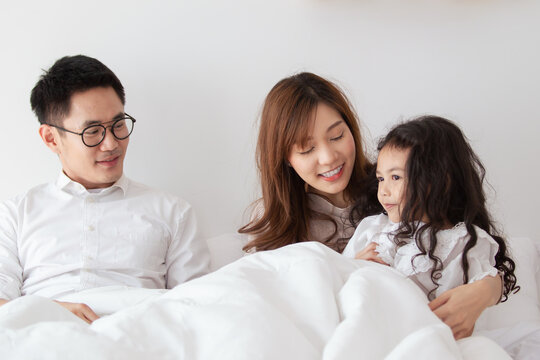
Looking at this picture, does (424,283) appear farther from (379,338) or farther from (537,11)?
(537,11)

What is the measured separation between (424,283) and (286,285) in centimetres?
59

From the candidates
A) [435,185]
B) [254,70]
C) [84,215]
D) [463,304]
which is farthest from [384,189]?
[84,215]

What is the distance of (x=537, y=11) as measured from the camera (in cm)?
205

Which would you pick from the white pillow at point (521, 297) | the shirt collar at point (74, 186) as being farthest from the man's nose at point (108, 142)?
the white pillow at point (521, 297)

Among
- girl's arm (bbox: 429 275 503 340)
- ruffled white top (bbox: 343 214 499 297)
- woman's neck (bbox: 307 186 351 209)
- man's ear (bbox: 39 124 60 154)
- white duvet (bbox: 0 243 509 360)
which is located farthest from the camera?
woman's neck (bbox: 307 186 351 209)

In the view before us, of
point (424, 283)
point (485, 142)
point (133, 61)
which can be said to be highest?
point (133, 61)

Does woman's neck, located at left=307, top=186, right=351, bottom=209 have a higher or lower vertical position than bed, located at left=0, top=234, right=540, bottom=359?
lower

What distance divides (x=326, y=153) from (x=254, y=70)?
585mm

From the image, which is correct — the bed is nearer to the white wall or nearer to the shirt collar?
the shirt collar

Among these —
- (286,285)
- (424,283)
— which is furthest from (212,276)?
(424,283)

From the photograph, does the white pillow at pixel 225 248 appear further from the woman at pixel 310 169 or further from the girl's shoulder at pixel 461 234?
the girl's shoulder at pixel 461 234

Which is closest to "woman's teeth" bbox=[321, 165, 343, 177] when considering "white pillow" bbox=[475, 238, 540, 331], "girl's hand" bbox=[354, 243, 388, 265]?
"girl's hand" bbox=[354, 243, 388, 265]

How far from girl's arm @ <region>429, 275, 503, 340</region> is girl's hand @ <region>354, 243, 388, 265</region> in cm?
21

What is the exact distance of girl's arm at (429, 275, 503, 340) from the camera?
1374 mm
